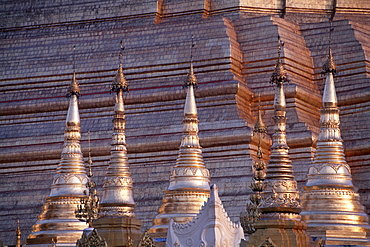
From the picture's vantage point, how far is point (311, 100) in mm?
30953

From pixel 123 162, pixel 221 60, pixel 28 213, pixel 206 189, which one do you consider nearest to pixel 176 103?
pixel 221 60

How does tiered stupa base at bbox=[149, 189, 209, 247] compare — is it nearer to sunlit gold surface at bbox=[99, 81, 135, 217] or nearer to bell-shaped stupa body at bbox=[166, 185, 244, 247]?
sunlit gold surface at bbox=[99, 81, 135, 217]

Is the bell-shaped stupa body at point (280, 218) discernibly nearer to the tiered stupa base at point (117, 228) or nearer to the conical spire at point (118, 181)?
the tiered stupa base at point (117, 228)

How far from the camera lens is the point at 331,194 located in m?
24.2

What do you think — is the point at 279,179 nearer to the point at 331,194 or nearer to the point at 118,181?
the point at 118,181

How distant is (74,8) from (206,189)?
11503 millimetres

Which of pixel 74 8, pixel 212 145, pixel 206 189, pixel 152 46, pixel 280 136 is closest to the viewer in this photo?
pixel 280 136

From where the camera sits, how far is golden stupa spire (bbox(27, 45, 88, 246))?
1033 inches

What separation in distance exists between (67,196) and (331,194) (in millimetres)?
5579

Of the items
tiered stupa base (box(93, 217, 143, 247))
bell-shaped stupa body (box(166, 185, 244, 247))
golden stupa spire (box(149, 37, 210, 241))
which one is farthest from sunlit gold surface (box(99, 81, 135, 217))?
golden stupa spire (box(149, 37, 210, 241))

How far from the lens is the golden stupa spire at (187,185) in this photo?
2484 cm

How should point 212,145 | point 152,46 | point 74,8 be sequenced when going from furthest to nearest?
point 74,8
point 152,46
point 212,145

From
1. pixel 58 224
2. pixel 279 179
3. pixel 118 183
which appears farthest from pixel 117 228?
pixel 58 224

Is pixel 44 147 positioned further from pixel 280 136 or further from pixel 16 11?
pixel 280 136
